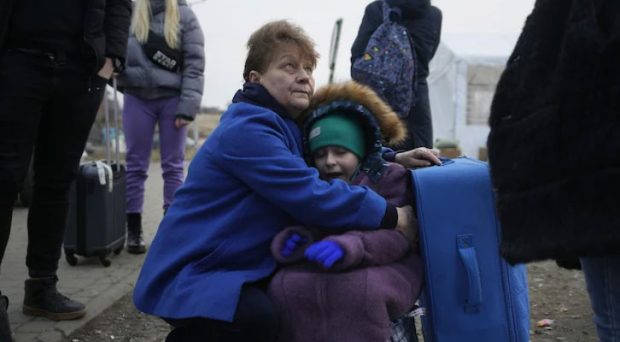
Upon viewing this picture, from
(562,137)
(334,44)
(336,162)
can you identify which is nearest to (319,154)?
(336,162)

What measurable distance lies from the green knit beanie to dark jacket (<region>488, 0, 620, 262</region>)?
→ 53 centimetres

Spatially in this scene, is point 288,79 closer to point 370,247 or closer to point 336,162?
point 336,162

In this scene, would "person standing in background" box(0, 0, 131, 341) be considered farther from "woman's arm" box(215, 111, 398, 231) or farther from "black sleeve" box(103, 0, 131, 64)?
"woman's arm" box(215, 111, 398, 231)

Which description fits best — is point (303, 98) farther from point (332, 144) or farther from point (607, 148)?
point (607, 148)

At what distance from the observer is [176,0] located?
4172mm

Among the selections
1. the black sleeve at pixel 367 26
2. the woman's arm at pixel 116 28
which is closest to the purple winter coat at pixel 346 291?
the woman's arm at pixel 116 28

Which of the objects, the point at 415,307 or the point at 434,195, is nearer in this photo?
the point at 434,195

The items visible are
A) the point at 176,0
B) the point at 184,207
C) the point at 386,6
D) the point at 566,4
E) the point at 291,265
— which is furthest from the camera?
the point at 176,0

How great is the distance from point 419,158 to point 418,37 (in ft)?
6.46

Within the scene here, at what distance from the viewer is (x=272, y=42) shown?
206 centimetres

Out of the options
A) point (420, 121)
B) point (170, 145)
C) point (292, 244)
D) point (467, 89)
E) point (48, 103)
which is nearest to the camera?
point (292, 244)

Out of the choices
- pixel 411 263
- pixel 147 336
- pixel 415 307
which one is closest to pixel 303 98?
pixel 411 263

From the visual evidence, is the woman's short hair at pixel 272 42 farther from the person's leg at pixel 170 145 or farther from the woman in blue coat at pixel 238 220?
the person's leg at pixel 170 145

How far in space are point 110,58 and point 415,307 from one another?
5.54 feet
